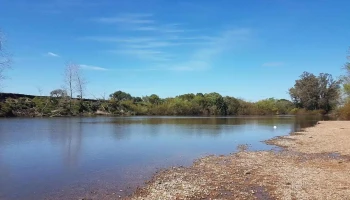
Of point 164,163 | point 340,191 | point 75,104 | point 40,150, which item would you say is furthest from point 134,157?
point 75,104

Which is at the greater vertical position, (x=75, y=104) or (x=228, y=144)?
(x=75, y=104)

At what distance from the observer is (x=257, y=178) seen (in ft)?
48.7

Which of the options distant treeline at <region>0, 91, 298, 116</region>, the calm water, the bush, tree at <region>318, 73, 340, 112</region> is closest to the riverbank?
the calm water

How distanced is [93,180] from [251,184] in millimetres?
8094

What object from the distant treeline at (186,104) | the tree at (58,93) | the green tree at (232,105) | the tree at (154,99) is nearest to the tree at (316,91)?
the distant treeline at (186,104)

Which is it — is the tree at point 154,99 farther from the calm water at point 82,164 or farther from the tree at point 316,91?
A: the calm water at point 82,164

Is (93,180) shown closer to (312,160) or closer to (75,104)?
(312,160)

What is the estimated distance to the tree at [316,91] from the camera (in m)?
115

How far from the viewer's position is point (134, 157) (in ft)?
73.4

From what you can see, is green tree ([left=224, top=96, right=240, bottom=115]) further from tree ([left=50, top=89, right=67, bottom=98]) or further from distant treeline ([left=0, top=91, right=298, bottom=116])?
tree ([left=50, top=89, right=67, bottom=98])

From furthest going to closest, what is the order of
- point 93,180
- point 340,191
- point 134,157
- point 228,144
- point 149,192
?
point 228,144 → point 134,157 → point 93,180 → point 149,192 → point 340,191

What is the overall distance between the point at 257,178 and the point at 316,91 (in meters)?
115

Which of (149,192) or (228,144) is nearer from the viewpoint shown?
(149,192)

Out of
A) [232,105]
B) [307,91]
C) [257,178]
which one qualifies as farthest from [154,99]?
[257,178]
